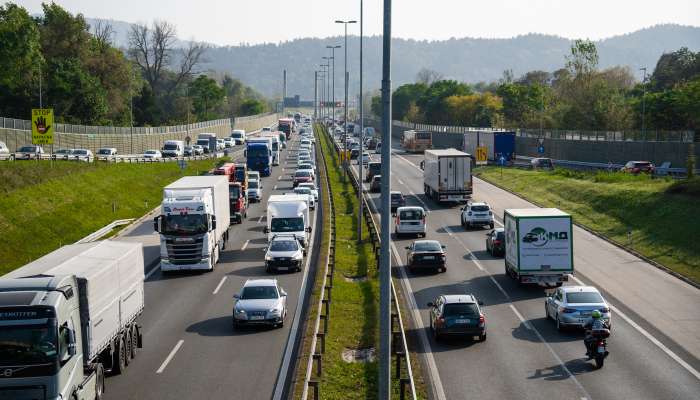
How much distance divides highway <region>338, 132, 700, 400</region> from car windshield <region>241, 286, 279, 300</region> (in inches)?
186

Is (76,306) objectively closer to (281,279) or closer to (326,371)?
→ (326,371)

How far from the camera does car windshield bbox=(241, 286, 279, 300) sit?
1124 inches

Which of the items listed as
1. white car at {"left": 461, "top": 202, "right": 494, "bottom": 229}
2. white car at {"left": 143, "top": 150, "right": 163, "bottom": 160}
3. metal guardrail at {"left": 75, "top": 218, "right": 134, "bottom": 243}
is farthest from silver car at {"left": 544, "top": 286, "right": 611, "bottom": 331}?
white car at {"left": 143, "top": 150, "right": 163, "bottom": 160}

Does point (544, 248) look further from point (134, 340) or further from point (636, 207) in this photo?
point (636, 207)

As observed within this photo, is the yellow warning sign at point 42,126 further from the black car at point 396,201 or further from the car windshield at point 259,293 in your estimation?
the car windshield at point 259,293

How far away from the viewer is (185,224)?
37.6 m

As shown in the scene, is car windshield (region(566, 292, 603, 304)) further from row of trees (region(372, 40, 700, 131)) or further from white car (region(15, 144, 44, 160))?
row of trees (region(372, 40, 700, 131))

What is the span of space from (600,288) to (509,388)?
1534 cm

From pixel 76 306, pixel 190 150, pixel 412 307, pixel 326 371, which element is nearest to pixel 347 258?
pixel 412 307

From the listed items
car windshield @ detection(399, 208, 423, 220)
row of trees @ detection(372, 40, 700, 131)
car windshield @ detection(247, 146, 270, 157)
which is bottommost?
car windshield @ detection(399, 208, 423, 220)

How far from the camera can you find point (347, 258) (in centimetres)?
4134

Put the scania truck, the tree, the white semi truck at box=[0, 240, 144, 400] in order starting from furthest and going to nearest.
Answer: the tree
the scania truck
the white semi truck at box=[0, 240, 144, 400]

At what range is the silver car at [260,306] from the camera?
2769 cm

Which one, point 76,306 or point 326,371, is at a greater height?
point 76,306
